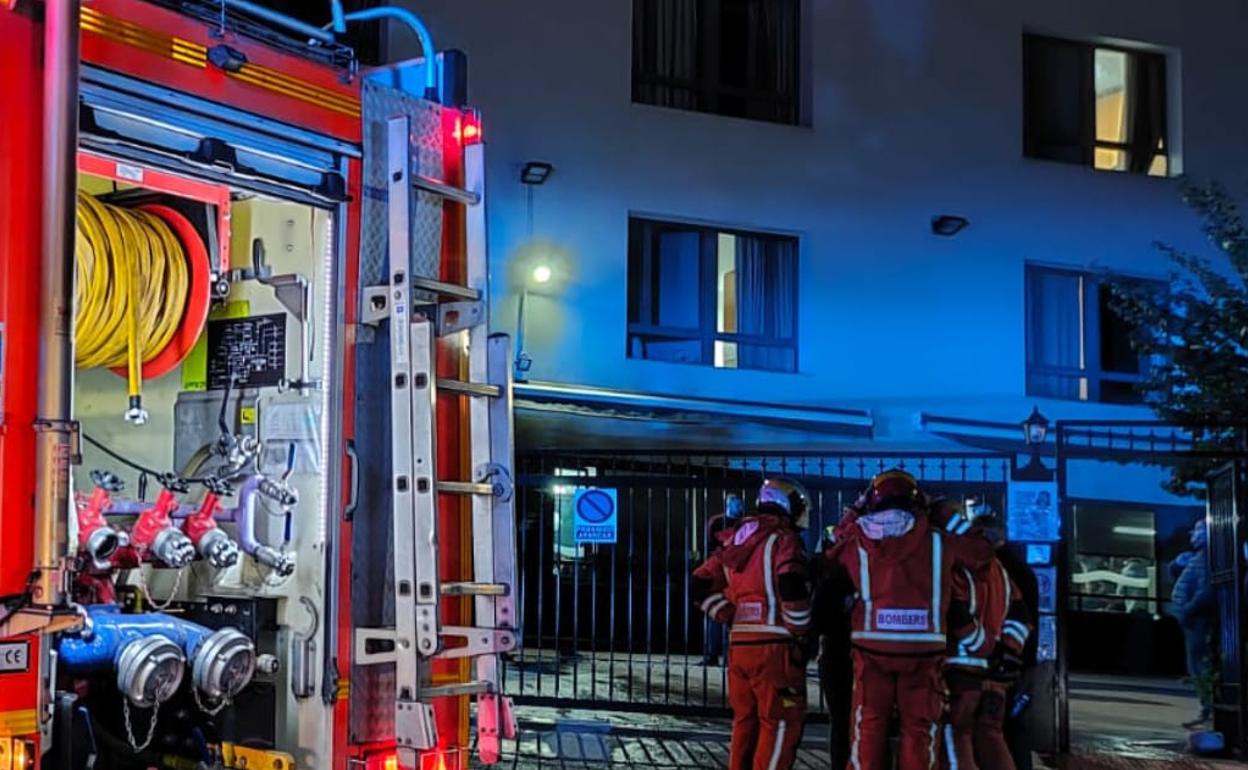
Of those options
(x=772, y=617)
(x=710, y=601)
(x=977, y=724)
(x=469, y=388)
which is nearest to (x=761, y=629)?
(x=772, y=617)

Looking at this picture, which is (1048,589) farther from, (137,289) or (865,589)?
(137,289)

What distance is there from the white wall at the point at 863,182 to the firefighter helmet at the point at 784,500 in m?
6.72

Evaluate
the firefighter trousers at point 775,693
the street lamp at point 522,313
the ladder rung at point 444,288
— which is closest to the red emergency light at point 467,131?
the ladder rung at point 444,288

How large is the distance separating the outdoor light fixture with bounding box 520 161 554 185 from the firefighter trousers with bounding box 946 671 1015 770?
7.75m

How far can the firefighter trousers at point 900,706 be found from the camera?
708 cm

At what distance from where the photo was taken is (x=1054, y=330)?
17016 mm

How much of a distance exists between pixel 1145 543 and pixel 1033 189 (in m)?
4.44

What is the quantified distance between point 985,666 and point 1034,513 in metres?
2.42

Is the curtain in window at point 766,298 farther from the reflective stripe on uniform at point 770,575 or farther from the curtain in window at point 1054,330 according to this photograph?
the reflective stripe on uniform at point 770,575

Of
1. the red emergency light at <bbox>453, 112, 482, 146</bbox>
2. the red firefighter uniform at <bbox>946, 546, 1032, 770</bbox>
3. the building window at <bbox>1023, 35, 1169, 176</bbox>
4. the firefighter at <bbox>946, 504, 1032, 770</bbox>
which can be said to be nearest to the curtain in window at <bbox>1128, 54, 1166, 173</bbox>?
the building window at <bbox>1023, 35, 1169, 176</bbox>

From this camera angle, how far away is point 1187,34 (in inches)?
699

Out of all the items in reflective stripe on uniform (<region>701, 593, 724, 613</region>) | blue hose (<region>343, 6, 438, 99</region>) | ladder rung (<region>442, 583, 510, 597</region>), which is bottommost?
reflective stripe on uniform (<region>701, 593, 724, 613</region>)

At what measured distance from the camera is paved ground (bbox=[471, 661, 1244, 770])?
954 centimetres

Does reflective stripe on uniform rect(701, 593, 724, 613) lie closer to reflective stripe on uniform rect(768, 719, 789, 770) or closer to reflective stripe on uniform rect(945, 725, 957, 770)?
reflective stripe on uniform rect(768, 719, 789, 770)
